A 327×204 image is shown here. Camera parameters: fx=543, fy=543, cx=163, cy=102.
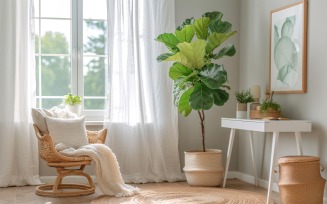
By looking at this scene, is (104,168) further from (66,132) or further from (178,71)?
(178,71)

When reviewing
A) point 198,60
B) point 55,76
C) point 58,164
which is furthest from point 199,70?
point 58,164

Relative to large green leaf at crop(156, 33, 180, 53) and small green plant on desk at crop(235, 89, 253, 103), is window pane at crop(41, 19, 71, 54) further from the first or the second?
small green plant on desk at crop(235, 89, 253, 103)

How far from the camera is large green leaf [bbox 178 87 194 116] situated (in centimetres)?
555

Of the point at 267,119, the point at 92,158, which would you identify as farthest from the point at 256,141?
the point at 92,158

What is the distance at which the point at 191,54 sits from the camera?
5406 mm

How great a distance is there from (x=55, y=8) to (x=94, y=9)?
16.8 inches

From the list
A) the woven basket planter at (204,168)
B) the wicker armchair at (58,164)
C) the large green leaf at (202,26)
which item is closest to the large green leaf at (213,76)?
the large green leaf at (202,26)

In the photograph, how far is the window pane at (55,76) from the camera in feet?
19.4

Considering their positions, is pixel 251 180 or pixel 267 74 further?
pixel 251 180

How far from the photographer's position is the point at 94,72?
6035 millimetres

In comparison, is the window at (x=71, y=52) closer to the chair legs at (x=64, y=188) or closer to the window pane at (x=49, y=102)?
the window pane at (x=49, y=102)

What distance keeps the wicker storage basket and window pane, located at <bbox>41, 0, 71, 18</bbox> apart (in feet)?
9.84

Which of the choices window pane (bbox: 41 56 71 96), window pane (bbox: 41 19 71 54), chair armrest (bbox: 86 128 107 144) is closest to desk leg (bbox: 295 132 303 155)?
chair armrest (bbox: 86 128 107 144)

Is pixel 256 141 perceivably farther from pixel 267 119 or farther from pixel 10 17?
pixel 10 17
